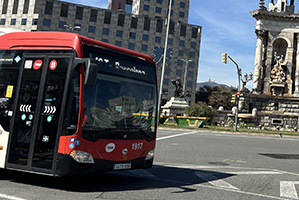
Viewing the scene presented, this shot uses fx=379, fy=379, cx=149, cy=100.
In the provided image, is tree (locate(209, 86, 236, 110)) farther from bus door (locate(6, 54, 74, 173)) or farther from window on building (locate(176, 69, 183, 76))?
bus door (locate(6, 54, 74, 173))

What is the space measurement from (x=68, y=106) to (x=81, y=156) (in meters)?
0.85

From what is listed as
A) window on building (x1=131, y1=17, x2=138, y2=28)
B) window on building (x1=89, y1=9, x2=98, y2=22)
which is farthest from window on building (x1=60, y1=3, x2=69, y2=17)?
window on building (x1=131, y1=17, x2=138, y2=28)

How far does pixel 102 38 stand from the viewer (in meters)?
80.1

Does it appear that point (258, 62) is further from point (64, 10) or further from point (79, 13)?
point (64, 10)

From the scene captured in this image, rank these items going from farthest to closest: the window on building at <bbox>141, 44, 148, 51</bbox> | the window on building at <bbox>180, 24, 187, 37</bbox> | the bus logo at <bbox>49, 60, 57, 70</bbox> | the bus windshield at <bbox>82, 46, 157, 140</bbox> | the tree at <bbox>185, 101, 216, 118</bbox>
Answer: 1. the window on building at <bbox>180, 24, 187, 37</bbox>
2. the window on building at <bbox>141, 44, 148, 51</bbox>
3. the tree at <bbox>185, 101, 216, 118</bbox>
4. the bus logo at <bbox>49, 60, 57, 70</bbox>
5. the bus windshield at <bbox>82, 46, 157, 140</bbox>

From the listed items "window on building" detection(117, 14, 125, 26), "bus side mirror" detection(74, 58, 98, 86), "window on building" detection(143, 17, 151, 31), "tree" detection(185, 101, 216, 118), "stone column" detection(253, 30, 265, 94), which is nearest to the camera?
"bus side mirror" detection(74, 58, 98, 86)

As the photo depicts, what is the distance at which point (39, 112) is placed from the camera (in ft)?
21.0

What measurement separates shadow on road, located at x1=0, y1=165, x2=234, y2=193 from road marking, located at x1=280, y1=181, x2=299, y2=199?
1334mm

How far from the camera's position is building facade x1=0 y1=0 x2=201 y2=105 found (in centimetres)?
7750

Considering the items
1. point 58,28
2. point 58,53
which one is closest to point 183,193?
point 58,53

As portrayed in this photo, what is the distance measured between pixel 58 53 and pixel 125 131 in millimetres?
1827

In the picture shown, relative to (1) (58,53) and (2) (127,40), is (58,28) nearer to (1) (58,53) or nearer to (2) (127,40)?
(2) (127,40)

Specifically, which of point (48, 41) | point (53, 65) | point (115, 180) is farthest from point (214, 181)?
point (48, 41)

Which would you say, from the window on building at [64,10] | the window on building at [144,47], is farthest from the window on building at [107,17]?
the window on building at [144,47]
